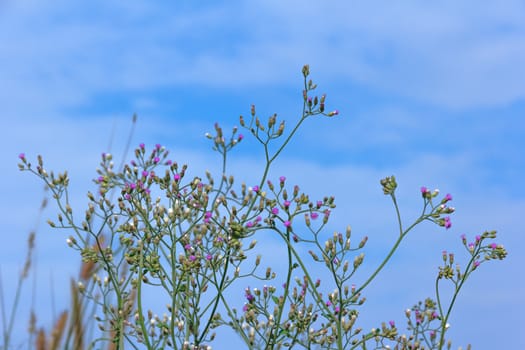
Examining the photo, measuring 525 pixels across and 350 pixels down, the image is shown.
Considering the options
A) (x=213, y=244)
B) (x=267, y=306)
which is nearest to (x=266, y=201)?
(x=213, y=244)

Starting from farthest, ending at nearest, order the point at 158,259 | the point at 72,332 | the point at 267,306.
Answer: the point at 267,306, the point at 158,259, the point at 72,332

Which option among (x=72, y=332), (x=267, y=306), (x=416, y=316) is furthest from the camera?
(x=416, y=316)

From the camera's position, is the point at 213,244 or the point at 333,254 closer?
the point at 333,254

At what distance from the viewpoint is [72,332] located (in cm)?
515

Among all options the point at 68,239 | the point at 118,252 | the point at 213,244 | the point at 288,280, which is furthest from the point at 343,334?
the point at 68,239

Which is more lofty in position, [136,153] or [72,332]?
[136,153]

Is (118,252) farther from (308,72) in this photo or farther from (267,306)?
(308,72)

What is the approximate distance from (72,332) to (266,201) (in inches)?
58.0

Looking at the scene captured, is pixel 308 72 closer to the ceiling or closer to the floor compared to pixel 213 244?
closer to the ceiling

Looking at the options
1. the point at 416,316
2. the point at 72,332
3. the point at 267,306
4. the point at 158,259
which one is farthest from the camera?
the point at 416,316

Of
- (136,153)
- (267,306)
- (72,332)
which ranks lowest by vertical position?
(72,332)

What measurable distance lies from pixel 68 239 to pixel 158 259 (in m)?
0.75

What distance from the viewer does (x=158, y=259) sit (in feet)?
18.1

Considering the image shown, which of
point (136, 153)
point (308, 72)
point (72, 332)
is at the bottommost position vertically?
point (72, 332)
